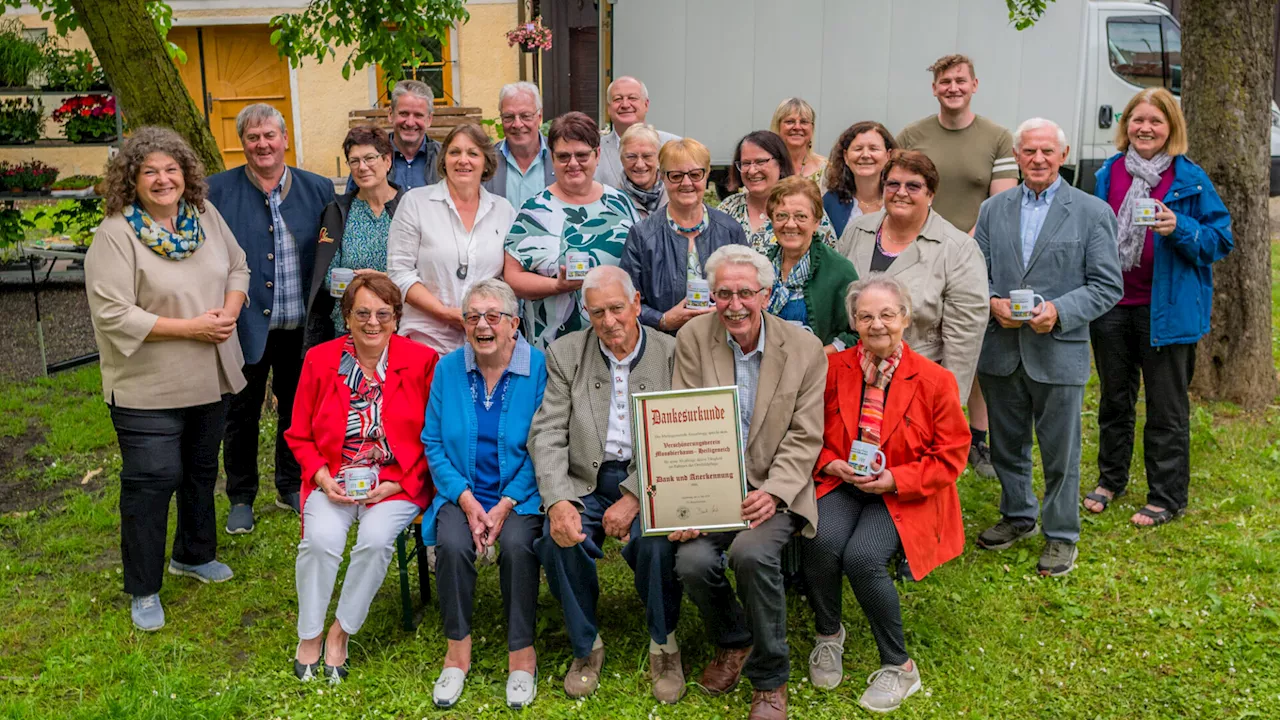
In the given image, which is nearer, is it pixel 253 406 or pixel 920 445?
pixel 920 445

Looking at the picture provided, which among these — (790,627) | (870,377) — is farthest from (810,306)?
(790,627)

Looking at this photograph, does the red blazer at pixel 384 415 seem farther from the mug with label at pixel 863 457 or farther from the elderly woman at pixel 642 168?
the mug with label at pixel 863 457

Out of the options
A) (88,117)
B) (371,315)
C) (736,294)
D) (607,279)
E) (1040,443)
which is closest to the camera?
(736,294)

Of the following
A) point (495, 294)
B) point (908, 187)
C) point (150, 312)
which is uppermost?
point (908, 187)

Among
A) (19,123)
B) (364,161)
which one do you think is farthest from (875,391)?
(19,123)

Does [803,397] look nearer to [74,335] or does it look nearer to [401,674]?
[401,674]

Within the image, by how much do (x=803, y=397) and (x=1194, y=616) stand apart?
6.40ft

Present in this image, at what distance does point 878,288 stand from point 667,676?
1.63m

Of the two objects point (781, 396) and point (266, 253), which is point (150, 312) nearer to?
point (266, 253)

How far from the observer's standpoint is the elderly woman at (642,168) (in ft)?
16.3

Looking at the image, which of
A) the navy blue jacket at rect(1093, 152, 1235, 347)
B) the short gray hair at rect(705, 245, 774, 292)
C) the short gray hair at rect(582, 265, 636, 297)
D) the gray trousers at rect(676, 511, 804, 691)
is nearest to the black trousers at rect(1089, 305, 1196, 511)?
the navy blue jacket at rect(1093, 152, 1235, 347)

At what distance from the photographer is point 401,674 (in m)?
4.12

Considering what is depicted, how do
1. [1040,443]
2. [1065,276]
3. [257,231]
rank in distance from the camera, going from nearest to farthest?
1. [1065,276]
2. [1040,443]
3. [257,231]

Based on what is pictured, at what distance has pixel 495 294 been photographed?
4.08m
